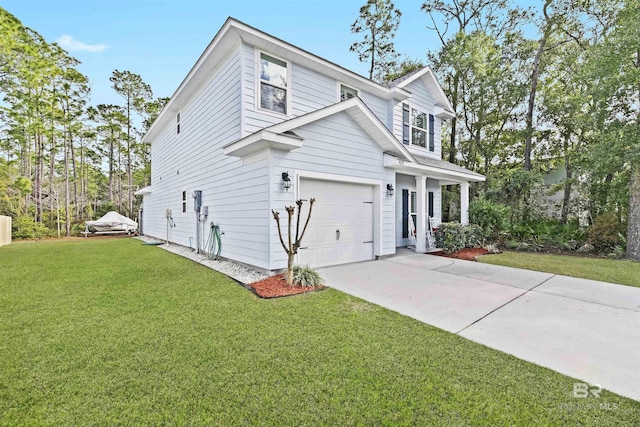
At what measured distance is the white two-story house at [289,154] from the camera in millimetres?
6141

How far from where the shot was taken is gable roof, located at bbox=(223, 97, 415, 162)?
561 centimetres

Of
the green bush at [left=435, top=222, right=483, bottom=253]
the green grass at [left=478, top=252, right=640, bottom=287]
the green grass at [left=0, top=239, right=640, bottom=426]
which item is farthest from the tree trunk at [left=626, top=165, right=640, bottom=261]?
the green grass at [left=0, top=239, right=640, bottom=426]

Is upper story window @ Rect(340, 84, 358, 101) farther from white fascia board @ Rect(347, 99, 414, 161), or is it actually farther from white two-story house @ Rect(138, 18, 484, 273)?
white fascia board @ Rect(347, 99, 414, 161)

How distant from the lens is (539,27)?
13.4m

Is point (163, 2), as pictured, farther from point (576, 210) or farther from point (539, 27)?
point (576, 210)

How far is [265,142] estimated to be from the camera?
18.6 feet

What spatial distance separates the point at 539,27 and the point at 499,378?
1748 cm

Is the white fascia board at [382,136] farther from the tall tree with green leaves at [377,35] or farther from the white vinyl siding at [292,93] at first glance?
the tall tree with green leaves at [377,35]

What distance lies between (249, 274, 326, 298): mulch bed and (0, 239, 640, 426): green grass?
1.42 ft

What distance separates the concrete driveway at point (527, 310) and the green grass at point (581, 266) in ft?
2.20

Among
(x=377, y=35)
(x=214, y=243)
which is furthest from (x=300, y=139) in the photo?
(x=377, y=35)

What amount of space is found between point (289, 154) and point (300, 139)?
435 millimetres

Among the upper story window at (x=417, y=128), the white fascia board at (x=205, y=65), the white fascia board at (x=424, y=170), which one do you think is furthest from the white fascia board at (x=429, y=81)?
the white fascia board at (x=205, y=65)

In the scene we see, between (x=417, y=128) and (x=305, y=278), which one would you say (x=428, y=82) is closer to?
(x=417, y=128)
